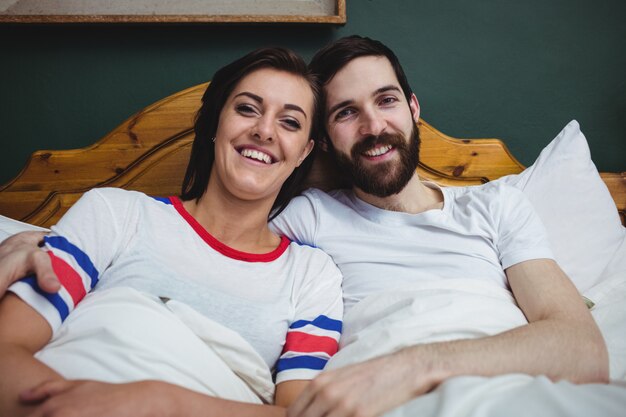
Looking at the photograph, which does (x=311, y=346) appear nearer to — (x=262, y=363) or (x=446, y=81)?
(x=262, y=363)

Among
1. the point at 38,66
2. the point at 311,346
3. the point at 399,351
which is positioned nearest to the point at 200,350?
the point at 311,346

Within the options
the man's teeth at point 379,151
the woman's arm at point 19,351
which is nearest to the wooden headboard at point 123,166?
the man's teeth at point 379,151

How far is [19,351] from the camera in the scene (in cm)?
64

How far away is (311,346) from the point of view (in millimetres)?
870

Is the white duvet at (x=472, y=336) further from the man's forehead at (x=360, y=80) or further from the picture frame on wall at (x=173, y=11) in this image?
the picture frame on wall at (x=173, y=11)

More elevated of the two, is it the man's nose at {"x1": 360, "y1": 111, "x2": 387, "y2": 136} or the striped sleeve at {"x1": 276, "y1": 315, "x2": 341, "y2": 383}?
the man's nose at {"x1": 360, "y1": 111, "x2": 387, "y2": 136}

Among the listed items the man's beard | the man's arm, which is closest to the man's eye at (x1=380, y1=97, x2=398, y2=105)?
the man's beard

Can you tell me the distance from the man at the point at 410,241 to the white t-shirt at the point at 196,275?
8 cm

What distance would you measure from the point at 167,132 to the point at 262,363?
2.81 feet

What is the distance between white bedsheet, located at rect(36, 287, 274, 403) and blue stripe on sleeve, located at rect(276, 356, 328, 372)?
0.05 metres

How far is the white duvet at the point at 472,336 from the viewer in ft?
1.73

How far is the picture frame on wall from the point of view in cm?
141

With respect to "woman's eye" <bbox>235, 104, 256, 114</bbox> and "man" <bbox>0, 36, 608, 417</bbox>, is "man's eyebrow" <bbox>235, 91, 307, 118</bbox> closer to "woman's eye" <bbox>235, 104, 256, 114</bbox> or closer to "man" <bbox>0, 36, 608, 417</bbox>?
"woman's eye" <bbox>235, 104, 256, 114</bbox>

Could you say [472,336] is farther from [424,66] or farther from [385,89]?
[424,66]
